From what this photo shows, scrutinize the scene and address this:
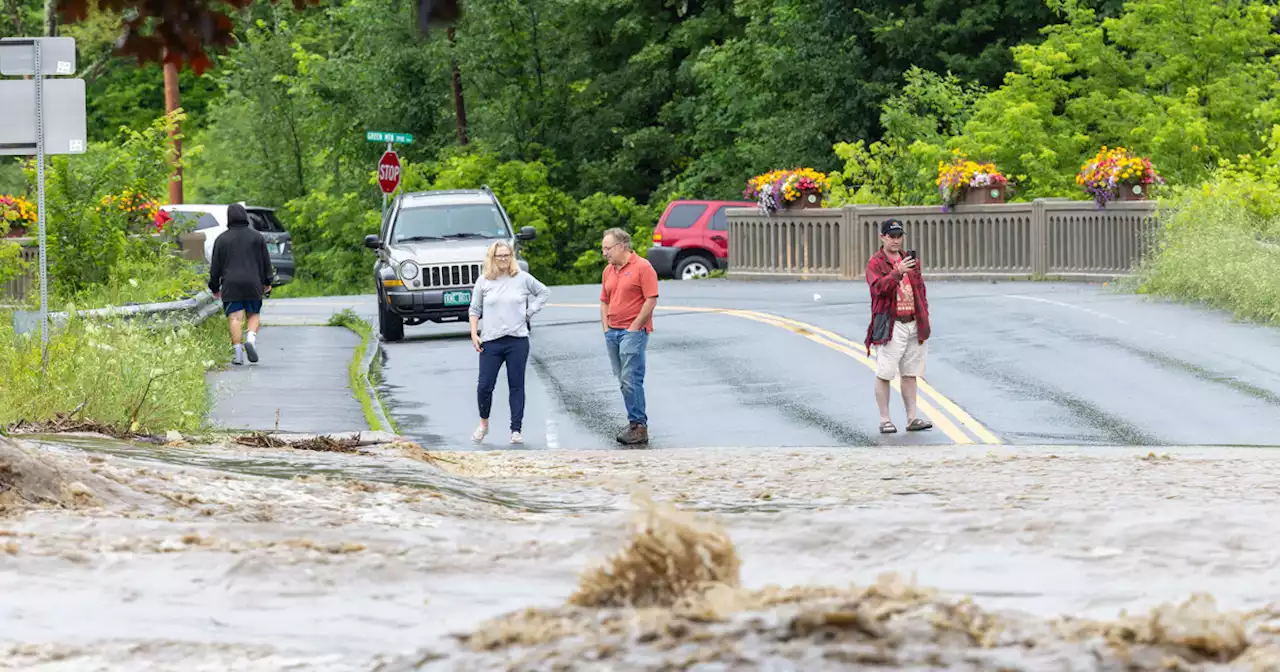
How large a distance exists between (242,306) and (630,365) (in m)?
7.19

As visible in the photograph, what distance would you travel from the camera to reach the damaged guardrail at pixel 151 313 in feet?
50.5

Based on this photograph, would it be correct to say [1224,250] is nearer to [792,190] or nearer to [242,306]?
[792,190]

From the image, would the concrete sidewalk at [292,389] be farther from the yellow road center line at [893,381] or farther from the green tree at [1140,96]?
the green tree at [1140,96]

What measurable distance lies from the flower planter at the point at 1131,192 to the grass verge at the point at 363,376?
1179cm

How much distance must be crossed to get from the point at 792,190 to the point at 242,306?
15.4m

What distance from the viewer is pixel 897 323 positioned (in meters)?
16.0

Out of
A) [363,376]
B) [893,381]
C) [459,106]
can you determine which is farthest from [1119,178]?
[459,106]

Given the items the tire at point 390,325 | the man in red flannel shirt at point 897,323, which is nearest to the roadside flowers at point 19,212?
the tire at point 390,325

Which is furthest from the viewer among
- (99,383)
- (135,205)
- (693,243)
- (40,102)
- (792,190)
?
(693,243)

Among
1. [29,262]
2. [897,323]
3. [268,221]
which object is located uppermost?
[268,221]

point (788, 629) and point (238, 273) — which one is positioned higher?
point (238, 273)

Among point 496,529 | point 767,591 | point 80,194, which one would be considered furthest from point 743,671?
point 80,194

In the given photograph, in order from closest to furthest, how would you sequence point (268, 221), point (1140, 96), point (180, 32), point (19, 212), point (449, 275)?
point (180, 32), point (449, 275), point (19, 212), point (1140, 96), point (268, 221)

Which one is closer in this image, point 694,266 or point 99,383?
point 99,383
